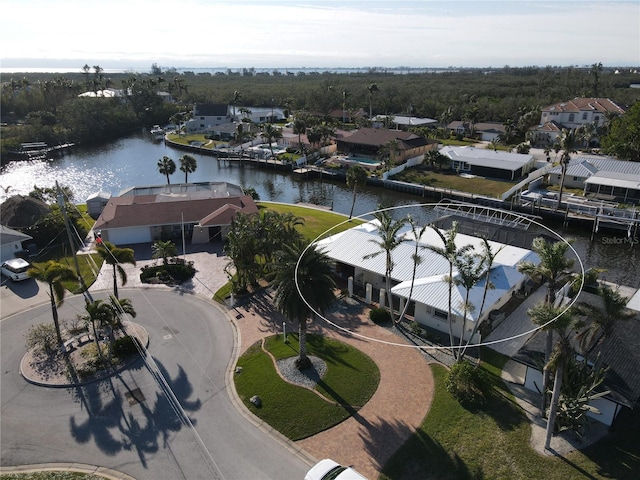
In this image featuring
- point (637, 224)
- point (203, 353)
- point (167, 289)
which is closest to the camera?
point (203, 353)

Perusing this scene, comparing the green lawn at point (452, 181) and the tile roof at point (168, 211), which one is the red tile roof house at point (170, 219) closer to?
the tile roof at point (168, 211)

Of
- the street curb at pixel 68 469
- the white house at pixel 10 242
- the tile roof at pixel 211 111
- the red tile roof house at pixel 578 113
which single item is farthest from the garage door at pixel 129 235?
the red tile roof house at pixel 578 113

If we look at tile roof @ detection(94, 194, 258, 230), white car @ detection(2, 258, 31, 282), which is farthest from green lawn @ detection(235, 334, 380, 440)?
white car @ detection(2, 258, 31, 282)

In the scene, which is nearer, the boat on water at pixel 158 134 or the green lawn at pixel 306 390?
the green lawn at pixel 306 390

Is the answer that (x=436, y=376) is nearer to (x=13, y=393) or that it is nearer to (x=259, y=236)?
(x=259, y=236)

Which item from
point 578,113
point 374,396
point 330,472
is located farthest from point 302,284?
point 578,113

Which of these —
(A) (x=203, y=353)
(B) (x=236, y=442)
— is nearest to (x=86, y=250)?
(A) (x=203, y=353)

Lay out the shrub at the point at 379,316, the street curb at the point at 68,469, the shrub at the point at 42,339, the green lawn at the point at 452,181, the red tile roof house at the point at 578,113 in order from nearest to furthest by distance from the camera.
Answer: the street curb at the point at 68,469, the shrub at the point at 42,339, the shrub at the point at 379,316, the green lawn at the point at 452,181, the red tile roof house at the point at 578,113
